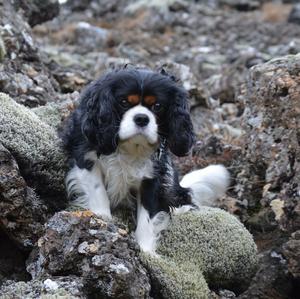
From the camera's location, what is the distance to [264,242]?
6.88m

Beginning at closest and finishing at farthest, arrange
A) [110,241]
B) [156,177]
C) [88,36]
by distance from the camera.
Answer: [110,241], [156,177], [88,36]

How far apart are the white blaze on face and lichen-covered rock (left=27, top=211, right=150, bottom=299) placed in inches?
28.4

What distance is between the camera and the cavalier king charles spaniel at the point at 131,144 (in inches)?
210

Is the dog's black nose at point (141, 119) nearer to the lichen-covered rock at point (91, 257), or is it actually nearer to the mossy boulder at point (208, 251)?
the lichen-covered rock at point (91, 257)

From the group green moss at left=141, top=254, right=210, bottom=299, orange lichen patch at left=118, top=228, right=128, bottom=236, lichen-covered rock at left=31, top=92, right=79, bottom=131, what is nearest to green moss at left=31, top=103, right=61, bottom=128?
lichen-covered rock at left=31, top=92, right=79, bottom=131

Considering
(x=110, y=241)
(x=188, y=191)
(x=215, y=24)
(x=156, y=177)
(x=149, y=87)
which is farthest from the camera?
(x=215, y=24)

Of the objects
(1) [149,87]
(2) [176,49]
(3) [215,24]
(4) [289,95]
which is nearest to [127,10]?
(3) [215,24]

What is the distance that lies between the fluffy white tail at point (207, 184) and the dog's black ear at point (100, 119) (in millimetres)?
1617

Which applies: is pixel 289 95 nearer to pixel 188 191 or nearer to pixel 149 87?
pixel 188 191

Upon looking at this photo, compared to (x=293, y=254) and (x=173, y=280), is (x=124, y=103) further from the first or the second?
(x=293, y=254)

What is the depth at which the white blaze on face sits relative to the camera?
5.24m

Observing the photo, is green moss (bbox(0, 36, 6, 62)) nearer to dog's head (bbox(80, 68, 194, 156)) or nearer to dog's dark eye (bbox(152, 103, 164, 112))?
dog's head (bbox(80, 68, 194, 156))

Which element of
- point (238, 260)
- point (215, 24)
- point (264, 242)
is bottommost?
point (215, 24)

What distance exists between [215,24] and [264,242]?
15268 mm
